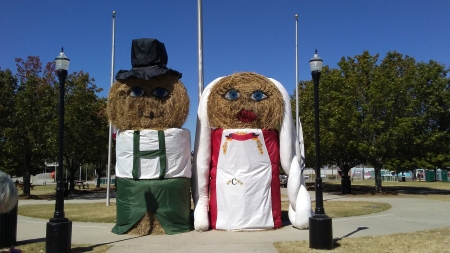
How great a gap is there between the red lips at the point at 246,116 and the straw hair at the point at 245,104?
0.05 metres

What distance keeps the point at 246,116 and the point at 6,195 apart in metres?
5.37

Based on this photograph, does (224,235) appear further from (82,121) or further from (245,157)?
(82,121)

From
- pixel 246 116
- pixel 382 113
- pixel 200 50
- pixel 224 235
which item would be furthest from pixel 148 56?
pixel 382 113

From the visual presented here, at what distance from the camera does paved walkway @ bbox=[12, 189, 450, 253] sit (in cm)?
801

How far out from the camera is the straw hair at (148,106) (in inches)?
387

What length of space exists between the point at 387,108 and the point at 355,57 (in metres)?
6.81

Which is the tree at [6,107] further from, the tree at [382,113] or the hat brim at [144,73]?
the tree at [382,113]

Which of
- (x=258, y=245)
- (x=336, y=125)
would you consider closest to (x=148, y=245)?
(x=258, y=245)

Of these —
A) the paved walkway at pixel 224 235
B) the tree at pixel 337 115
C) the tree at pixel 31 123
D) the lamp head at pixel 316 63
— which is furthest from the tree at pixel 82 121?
the lamp head at pixel 316 63

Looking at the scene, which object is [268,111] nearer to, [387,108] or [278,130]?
[278,130]

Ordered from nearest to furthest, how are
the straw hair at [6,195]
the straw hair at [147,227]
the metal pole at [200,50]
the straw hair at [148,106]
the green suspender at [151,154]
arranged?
the straw hair at [6,195] → the straw hair at [147,227] → the green suspender at [151,154] → the straw hair at [148,106] → the metal pole at [200,50]

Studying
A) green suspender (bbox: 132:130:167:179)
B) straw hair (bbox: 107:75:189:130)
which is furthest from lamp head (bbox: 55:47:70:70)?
green suspender (bbox: 132:130:167:179)

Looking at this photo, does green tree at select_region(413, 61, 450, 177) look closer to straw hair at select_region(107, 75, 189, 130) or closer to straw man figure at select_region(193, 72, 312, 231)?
straw man figure at select_region(193, 72, 312, 231)

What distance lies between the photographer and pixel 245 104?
32.9ft
